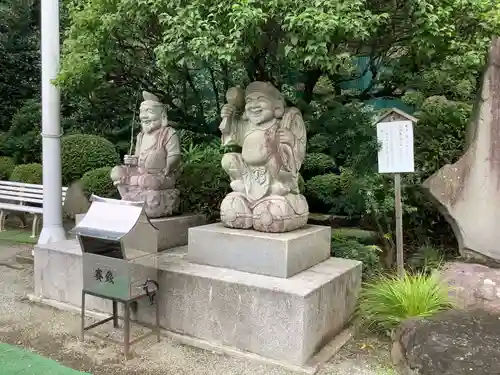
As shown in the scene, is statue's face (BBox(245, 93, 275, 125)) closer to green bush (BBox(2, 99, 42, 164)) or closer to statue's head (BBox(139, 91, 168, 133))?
statue's head (BBox(139, 91, 168, 133))

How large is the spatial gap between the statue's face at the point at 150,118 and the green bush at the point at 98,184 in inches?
98.9

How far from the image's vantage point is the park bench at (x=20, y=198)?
28.7 feet

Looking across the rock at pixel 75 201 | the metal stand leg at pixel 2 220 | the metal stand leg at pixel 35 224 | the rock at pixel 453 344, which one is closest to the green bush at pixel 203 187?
the rock at pixel 75 201

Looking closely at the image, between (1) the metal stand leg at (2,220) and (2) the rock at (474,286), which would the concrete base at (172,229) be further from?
(1) the metal stand leg at (2,220)

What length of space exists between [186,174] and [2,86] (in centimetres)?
862

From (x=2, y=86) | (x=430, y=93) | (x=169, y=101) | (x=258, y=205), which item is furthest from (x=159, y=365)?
(x=2, y=86)

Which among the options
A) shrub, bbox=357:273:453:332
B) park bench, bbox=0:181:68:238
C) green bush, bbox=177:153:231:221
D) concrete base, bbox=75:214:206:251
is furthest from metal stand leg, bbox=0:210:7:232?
shrub, bbox=357:273:453:332

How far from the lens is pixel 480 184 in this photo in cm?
501

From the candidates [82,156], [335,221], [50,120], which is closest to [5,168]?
[82,156]

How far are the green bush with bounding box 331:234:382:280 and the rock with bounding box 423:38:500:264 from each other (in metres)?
0.92

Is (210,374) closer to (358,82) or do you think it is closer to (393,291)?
(393,291)

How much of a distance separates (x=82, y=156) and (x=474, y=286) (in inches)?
270

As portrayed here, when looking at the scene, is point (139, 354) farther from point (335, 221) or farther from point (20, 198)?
point (20, 198)

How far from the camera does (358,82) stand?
779 cm
